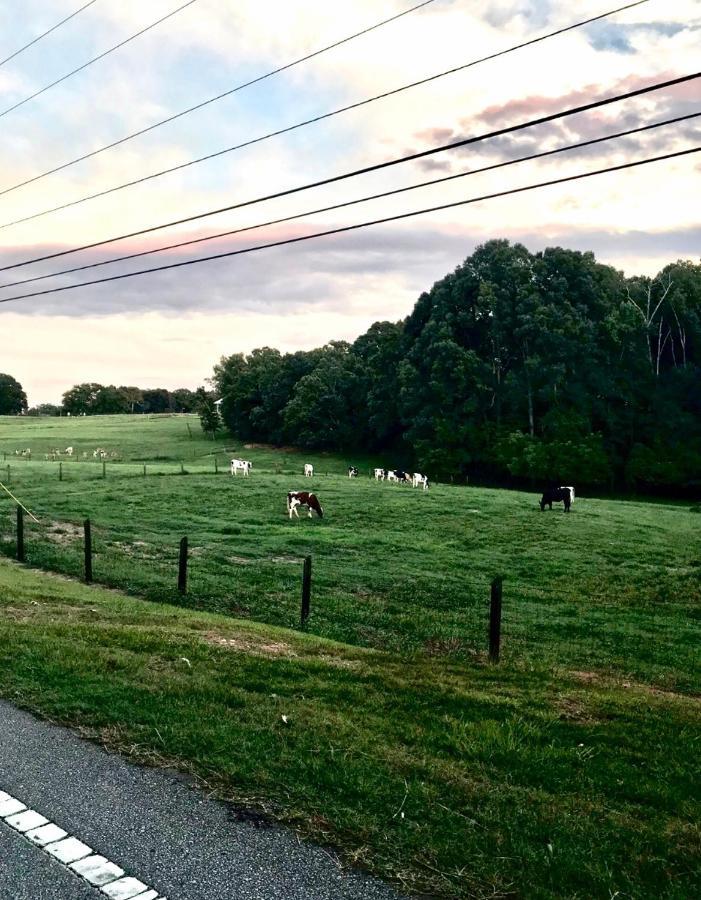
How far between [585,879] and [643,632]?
11.6 meters

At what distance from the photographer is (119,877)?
4633 mm

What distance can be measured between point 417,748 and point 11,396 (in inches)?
6684

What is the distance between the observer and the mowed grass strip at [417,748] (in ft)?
16.1

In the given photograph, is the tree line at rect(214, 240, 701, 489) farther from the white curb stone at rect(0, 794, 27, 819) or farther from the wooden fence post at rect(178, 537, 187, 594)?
the white curb stone at rect(0, 794, 27, 819)

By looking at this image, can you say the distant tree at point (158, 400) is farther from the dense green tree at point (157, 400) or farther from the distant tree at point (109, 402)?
the distant tree at point (109, 402)

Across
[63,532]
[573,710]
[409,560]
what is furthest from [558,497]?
[573,710]

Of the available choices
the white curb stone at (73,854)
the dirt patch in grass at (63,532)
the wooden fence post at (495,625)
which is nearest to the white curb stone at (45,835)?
the white curb stone at (73,854)

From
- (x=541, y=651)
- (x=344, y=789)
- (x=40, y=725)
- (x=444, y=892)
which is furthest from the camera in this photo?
(x=541, y=651)

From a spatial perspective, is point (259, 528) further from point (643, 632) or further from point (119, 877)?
point (119, 877)

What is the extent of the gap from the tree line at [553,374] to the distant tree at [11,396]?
117m

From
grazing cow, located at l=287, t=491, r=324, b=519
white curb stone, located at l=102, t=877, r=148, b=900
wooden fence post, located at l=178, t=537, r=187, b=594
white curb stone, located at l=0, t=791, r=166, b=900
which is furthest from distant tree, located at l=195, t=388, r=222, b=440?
white curb stone, located at l=102, t=877, r=148, b=900

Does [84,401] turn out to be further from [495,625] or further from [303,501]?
[495,625]

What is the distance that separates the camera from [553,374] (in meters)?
57.2

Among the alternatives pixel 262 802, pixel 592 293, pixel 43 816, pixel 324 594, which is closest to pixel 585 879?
pixel 262 802
